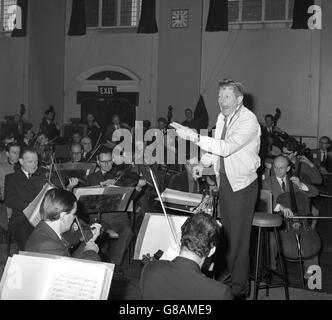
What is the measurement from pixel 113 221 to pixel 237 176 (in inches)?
86.2

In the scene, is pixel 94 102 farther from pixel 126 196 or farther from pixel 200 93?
pixel 126 196

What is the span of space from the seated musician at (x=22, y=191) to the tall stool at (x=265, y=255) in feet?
6.15

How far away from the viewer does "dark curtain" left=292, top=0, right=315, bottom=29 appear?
1152 cm

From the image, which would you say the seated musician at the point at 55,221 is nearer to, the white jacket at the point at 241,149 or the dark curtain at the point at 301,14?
the white jacket at the point at 241,149

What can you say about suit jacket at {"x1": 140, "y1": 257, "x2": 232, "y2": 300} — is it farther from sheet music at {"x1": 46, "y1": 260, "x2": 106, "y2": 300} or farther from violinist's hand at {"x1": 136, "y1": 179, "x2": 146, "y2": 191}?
violinist's hand at {"x1": 136, "y1": 179, "x2": 146, "y2": 191}

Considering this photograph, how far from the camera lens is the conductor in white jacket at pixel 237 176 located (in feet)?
11.0

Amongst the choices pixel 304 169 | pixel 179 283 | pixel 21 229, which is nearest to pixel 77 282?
pixel 179 283

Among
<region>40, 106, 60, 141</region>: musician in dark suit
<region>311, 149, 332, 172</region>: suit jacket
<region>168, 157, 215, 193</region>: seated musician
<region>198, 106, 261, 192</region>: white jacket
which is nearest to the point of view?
<region>198, 106, 261, 192</region>: white jacket

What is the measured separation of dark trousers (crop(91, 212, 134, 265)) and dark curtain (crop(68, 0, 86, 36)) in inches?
373

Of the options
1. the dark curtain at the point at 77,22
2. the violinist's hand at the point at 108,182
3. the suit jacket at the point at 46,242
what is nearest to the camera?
the suit jacket at the point at 46,242

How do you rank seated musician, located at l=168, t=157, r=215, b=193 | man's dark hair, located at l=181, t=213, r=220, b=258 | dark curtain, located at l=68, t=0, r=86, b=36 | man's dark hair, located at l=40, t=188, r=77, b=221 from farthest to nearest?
dark curtain, located at l=68, t=0, r=86, b=36
seated musician, located at l=168, t=157, r=215, b=193
man's dark hair, located at l=40, t=188, r=77, b=221
man's dark hair, located at l=181, t=213, r=220, b=258

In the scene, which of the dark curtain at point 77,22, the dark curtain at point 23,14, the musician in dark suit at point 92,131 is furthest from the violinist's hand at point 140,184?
the dark curtain at point 23,14

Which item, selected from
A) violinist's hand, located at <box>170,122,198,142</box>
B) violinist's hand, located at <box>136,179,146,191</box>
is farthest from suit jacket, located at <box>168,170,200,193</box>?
violinist's hand, located at <box>170,122,198,142</box>

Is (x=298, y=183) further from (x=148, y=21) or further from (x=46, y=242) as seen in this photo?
(x=148, y=21)
